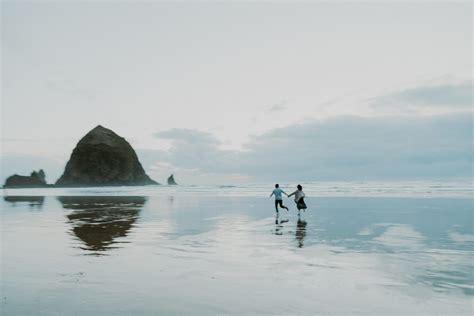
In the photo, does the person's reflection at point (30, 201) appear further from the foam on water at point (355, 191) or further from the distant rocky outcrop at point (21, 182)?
the distant rocky outcrop at point (21, 182)

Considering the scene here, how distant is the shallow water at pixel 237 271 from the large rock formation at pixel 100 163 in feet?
458

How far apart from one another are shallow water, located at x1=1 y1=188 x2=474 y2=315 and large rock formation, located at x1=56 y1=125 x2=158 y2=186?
13950cm

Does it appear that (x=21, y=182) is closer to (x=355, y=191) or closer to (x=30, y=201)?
(x=30, y=201)

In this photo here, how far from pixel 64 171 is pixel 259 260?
161088 mm

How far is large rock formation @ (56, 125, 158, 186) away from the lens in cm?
14850

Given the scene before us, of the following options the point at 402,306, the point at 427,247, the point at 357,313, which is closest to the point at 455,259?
the point at 427,247

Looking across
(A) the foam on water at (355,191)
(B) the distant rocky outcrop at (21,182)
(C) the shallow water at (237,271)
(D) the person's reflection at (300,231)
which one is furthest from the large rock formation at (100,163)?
(C) the shallow water at (237,271)

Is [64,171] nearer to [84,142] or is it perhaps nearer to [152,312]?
[84,142]

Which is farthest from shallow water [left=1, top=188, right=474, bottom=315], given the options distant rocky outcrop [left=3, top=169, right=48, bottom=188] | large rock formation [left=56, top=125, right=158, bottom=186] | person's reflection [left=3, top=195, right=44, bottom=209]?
large rock formation [left=56, top=125, right=158, bottom=186]

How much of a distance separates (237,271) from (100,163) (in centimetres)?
15242

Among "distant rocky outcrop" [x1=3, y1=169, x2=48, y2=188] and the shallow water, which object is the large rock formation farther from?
the shallow water

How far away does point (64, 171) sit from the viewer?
511 feet

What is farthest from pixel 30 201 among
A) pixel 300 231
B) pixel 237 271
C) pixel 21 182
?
pixel 21 182

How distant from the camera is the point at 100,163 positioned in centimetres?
15188
